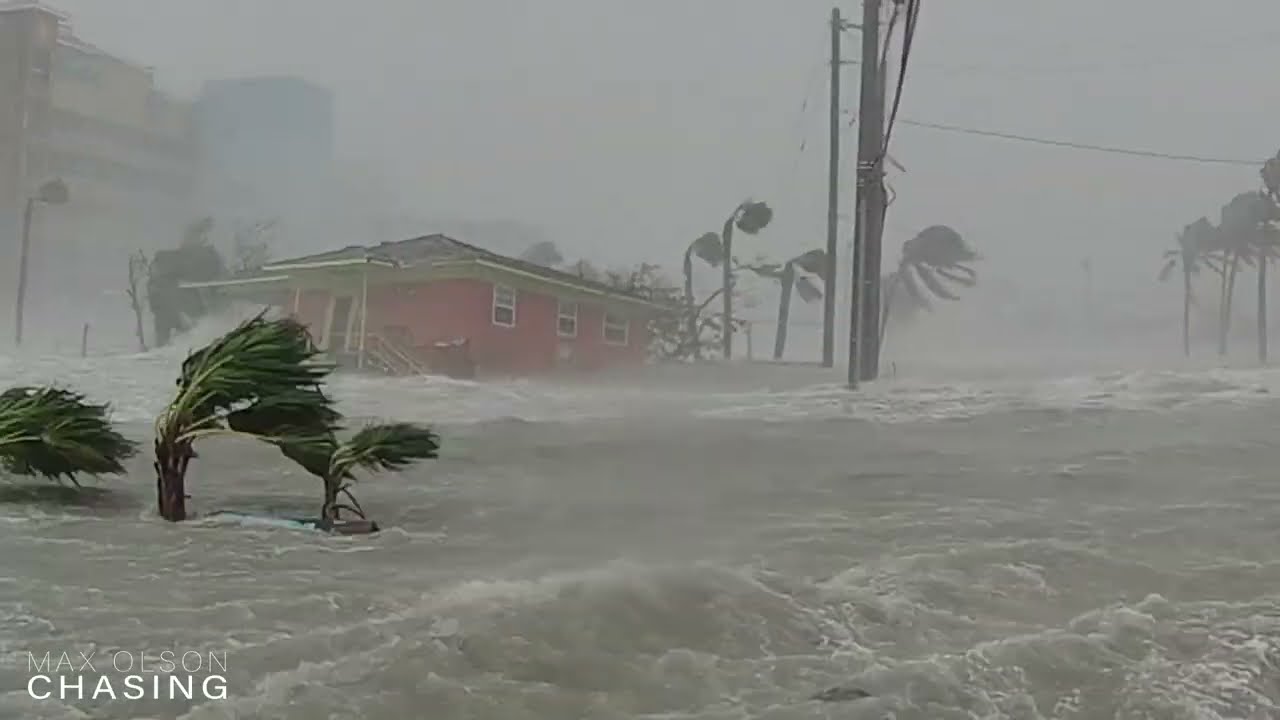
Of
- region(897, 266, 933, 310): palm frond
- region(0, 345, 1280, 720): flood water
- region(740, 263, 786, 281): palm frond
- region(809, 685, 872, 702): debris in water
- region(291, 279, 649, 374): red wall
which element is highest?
region(740, 263, 786, 281): palm frond

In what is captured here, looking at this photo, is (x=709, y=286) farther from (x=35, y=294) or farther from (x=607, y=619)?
(x=35, y=294)

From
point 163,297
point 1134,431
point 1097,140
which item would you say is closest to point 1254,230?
point 1097,140

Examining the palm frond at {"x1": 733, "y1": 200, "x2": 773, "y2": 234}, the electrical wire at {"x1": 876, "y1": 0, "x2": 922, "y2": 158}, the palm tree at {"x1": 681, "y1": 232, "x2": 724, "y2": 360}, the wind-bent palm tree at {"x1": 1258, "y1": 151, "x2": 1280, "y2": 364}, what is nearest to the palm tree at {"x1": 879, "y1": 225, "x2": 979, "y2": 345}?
the electrical wire at {"x1": 876, "y1": 0, "x2": 922, "y2": 158}

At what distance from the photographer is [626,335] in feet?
11.0

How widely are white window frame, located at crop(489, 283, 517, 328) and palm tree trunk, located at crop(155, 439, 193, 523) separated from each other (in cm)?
104

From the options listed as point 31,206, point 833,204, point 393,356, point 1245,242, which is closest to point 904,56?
point 833,204

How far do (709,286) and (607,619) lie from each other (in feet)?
5.68

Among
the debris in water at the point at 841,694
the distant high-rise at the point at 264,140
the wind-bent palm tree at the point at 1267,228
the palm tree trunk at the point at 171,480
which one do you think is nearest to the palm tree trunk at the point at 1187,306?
the wind-bent palm tree at the point at 1267,228

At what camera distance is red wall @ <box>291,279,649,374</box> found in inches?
128

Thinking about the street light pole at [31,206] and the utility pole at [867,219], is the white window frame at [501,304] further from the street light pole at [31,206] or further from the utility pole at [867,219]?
the street light pole at [31,206]

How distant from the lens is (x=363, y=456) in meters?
2.46

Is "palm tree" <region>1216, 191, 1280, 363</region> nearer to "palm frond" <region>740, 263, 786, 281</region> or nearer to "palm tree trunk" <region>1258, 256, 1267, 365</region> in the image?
"palm tree trunk" <region>1258, 256, 1267, 365</region>

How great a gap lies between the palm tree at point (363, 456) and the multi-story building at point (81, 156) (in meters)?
1.40

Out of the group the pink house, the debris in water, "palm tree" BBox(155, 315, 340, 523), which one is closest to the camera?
the debris in water
